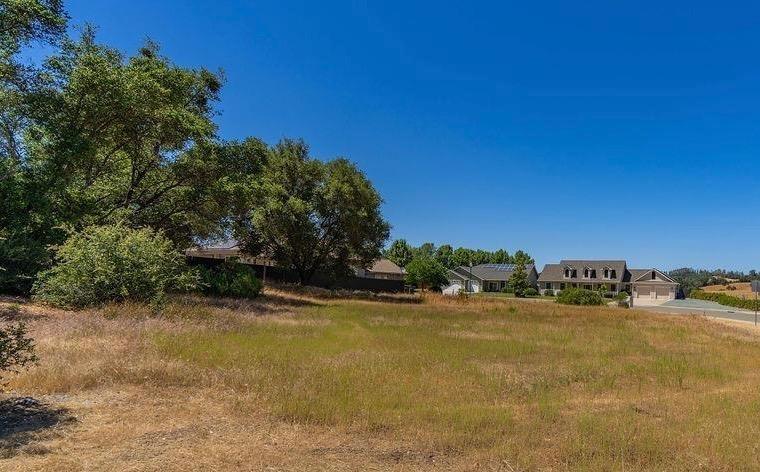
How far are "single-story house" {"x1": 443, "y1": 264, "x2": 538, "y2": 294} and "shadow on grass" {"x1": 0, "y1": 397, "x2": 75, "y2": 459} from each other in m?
76.5

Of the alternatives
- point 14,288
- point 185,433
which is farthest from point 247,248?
point 185,433

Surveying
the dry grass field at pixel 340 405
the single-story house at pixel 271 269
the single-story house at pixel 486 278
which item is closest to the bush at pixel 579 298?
the single-story house at pixel 271 269

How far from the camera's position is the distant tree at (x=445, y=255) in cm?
11466

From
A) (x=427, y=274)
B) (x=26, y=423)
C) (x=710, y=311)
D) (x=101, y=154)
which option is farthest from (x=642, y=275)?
(x=26, y=423)

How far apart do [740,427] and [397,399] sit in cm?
510

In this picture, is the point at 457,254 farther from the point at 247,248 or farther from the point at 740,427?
the point at 740,427

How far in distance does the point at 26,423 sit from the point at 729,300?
232 feet

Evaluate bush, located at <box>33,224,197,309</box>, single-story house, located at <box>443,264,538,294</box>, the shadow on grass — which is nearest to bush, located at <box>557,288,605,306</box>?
single-story house, located at <box>443,264,538,294</box>

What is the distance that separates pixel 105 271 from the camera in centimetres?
1398

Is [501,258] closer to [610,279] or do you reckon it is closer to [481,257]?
[481,257]

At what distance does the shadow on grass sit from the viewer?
4387mm

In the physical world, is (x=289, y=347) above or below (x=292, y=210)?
below

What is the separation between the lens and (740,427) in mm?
6559

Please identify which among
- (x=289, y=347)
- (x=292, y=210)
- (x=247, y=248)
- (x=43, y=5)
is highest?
(x=43, y=5)
